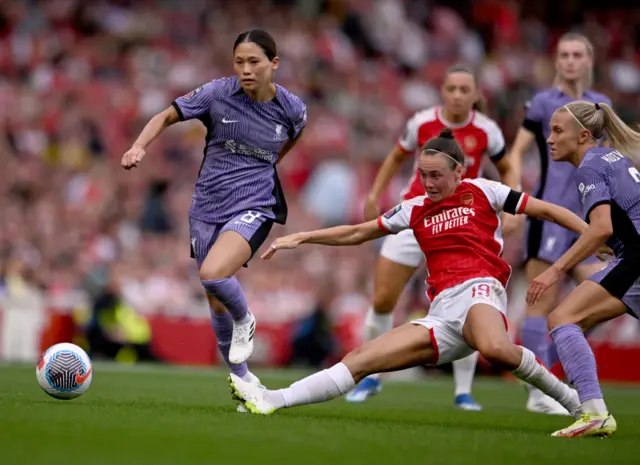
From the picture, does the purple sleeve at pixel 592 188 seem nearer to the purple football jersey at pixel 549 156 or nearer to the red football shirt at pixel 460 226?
the red football shirt at pixel 460 226

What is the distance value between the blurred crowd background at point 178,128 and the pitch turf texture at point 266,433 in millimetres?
6585

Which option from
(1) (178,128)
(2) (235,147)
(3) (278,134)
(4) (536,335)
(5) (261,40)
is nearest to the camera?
(5) (261,40)

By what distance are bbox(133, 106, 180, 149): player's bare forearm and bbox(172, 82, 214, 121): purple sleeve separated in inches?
1.7

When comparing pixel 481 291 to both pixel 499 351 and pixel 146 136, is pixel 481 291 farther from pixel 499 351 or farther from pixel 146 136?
pixel 146 136

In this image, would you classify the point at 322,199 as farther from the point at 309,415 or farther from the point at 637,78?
the point at 309,415

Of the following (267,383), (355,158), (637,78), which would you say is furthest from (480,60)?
(267,383)

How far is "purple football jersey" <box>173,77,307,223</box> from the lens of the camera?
793cm

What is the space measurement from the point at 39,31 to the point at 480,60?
27.4ft

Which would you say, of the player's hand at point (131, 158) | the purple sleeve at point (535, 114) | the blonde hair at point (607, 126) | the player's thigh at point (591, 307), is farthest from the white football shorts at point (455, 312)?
the purple sleeve at point (535, 114)

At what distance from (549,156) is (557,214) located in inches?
97.6

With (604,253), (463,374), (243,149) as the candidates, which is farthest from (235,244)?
(463,374)

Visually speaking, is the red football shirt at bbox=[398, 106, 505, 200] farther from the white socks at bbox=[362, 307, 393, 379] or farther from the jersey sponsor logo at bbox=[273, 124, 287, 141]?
the jersey sponsor logo at bbox=[273, 124, 287, 141]

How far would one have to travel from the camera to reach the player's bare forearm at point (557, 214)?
6.98 m

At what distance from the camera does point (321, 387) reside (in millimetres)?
6973
